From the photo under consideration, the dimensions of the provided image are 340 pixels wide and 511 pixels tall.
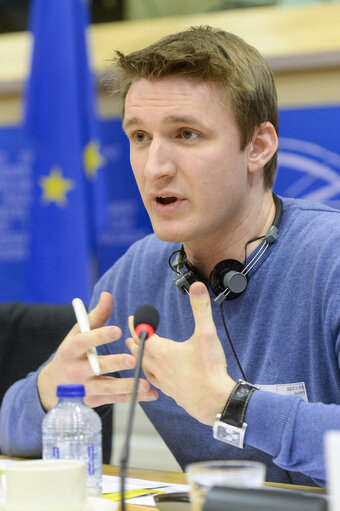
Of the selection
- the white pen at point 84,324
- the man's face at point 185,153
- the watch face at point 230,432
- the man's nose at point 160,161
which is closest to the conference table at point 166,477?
the watch face at point 230,432

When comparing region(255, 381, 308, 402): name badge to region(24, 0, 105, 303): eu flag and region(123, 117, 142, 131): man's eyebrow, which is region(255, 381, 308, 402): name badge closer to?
region(123, 117, 142, 131): man's eyebrow

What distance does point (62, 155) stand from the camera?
2871mm

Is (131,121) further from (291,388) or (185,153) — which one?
(291,388)

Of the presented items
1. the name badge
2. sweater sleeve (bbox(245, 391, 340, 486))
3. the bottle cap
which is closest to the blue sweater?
the name badge

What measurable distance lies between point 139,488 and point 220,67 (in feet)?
2.71

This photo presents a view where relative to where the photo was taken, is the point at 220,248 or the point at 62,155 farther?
the point at 62,155

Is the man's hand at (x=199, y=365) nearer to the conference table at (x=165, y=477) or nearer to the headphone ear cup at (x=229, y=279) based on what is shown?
the conference table at (x=165, y=477)

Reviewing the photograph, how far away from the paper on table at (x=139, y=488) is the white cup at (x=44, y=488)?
19cm

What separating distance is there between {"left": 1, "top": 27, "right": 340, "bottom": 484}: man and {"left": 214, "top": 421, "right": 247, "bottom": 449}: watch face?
0.49 ft

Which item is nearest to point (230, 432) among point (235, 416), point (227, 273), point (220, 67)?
point (235, 416)

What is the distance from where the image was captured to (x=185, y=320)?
154cm

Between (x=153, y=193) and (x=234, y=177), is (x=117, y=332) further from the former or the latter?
(x=234, y=177)

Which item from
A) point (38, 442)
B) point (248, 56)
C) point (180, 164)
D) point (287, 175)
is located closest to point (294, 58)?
point (287, 175)

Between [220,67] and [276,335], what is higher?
[220,67]
